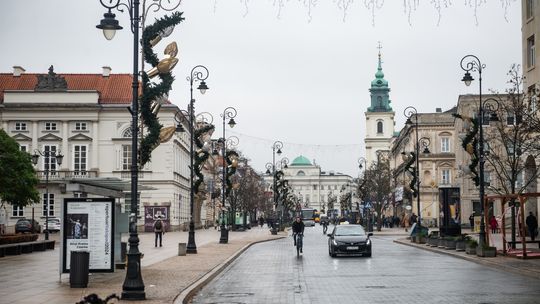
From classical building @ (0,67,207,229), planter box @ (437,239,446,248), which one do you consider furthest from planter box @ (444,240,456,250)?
classical building @ (0,67,207,229)

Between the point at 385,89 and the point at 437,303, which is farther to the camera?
A: the point at 385,89

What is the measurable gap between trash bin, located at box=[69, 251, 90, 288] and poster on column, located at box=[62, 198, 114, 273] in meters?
2.23

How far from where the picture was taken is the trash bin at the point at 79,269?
63.5 feet

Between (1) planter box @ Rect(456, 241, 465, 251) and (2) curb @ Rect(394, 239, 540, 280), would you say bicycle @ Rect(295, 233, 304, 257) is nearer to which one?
(2) curb @ Rect(394, 239, 540, 280)

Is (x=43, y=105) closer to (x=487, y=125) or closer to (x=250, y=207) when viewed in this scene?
(x=250, y=207)

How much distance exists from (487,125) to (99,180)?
6397cm

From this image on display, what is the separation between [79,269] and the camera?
1953cm

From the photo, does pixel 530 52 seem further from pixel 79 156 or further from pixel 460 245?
pixel 79 156

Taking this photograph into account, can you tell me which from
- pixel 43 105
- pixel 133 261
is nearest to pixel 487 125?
pixel 43 105

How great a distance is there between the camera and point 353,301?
1723 centimetres

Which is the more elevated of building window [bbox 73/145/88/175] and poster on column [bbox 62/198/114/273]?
building window [bbox 73/145/88/175]

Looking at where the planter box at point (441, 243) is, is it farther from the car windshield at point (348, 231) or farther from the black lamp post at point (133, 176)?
the black lamp post at point (133, 176)

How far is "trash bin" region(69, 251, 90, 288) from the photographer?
63.5ft

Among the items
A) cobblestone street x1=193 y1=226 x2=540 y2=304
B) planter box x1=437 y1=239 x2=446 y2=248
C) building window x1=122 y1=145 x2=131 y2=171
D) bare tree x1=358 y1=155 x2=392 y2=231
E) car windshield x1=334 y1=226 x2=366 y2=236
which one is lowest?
cobblestone street x1=193 y1=226 x2=540 y2=304
